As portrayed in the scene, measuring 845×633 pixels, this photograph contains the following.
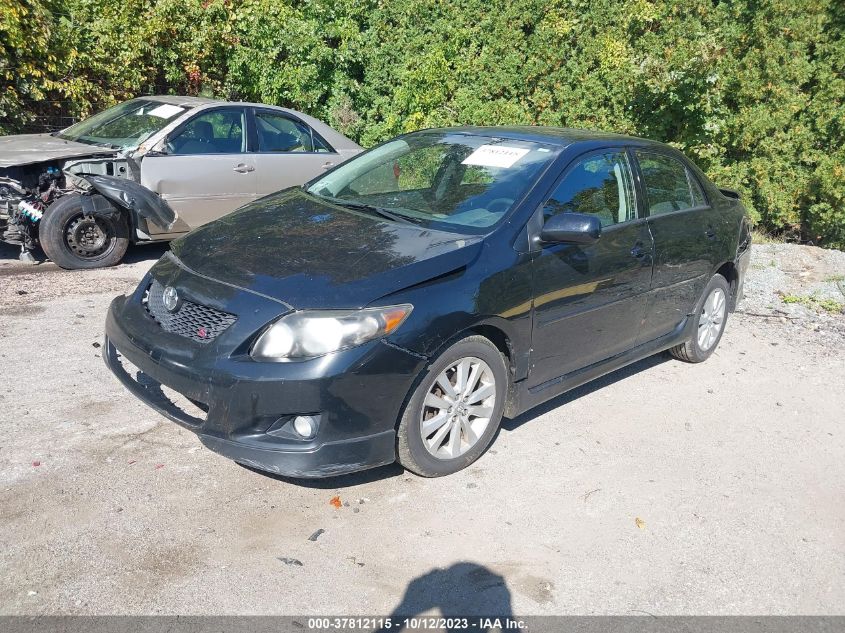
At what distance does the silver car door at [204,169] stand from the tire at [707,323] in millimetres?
4619

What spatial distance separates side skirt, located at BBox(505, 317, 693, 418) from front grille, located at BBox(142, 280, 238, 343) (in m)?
1.68

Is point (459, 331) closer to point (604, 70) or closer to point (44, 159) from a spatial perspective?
point (44, 159)

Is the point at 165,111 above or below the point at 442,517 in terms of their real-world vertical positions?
above

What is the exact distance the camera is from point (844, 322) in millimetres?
7648

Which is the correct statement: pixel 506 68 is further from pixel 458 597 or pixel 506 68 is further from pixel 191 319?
pixel 458 597

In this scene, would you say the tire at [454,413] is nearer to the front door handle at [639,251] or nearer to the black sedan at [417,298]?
the black sedan at [417,298]

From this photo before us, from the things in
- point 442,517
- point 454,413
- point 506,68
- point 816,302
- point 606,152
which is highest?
point 506,68

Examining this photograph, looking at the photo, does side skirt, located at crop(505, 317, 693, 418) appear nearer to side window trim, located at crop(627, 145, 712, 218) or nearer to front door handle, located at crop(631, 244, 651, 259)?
front door handle, located at crop(631, 244, 651, 259)

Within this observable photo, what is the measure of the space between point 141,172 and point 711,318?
17.4 ft

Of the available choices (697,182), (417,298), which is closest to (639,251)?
(697,182)

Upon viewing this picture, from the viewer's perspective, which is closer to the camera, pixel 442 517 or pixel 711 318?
pixel 442 517

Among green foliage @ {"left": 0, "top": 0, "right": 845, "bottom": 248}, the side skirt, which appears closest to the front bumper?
the side skirt

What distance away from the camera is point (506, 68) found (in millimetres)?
11938

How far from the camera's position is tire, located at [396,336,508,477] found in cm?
403
